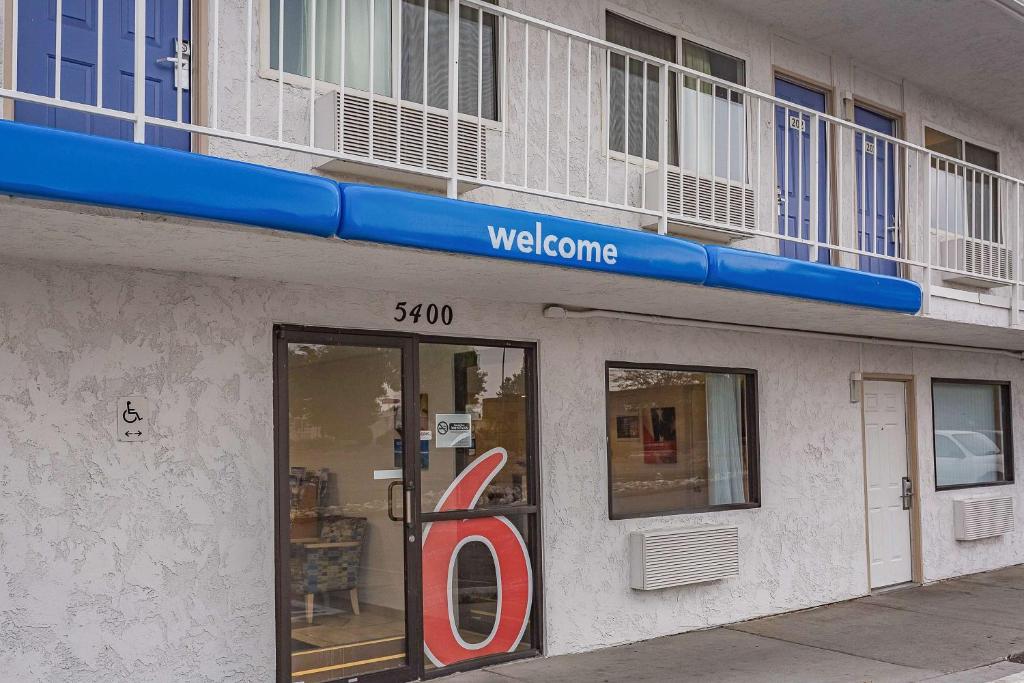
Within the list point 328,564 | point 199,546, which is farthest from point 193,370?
point 328,564

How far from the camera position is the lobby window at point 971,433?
11625 mm

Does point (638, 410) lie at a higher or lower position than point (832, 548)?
higher

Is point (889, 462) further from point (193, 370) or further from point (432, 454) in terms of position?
point (193, 370)

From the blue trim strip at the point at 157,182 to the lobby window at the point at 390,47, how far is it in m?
1.89

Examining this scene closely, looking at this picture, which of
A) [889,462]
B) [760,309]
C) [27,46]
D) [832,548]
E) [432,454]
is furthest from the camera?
[889,462]

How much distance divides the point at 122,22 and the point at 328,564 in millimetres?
3423

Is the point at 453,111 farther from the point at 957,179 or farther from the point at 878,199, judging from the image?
the point at 957,179

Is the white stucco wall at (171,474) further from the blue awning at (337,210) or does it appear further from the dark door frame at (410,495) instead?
the blue awning at (337,210)

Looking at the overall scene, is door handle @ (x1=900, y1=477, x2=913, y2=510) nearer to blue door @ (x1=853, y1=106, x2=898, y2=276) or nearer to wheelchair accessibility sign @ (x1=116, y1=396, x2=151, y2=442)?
blue door @ (x1=853, y1=106, x2=898, y2=276)

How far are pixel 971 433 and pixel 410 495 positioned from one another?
8174 mm

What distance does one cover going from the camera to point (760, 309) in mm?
8016

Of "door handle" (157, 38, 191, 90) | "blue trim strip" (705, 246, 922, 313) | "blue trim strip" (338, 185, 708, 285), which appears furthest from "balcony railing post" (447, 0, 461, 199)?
"blue trim strip" (705, 246, 922, 313)

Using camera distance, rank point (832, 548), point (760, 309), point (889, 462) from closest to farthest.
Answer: point (760, 309), point (832, 548), point (889, 462)

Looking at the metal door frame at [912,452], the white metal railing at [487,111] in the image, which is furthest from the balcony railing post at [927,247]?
the metal door frame at [912,452]
